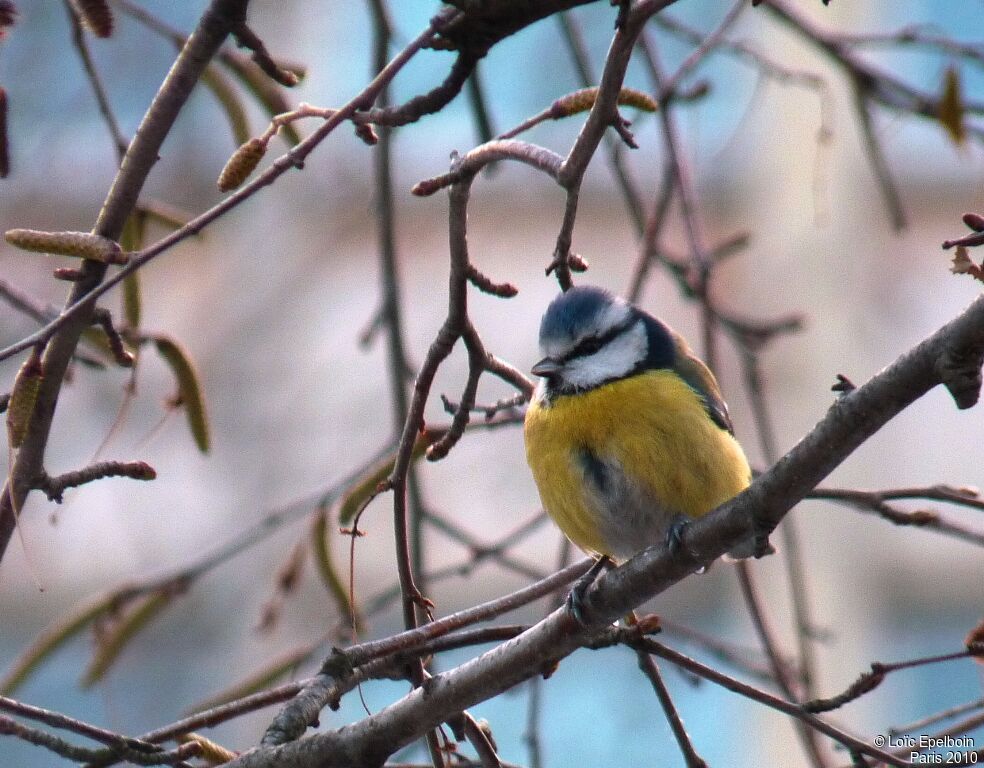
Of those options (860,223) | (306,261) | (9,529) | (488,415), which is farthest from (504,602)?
(860,223)

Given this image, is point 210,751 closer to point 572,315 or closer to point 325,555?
point 325,555

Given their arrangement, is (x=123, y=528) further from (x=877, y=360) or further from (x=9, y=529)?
(x=9, y=529)

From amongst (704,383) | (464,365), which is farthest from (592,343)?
(464,365)

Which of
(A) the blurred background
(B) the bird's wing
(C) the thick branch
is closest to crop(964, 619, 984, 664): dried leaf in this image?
(C) the thick branch

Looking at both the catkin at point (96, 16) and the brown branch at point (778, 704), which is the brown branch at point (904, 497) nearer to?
the brown branch at point (778, 704)

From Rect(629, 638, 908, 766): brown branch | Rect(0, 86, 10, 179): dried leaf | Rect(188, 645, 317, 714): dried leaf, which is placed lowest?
Rect(629, 638, 908, 766): brown branch

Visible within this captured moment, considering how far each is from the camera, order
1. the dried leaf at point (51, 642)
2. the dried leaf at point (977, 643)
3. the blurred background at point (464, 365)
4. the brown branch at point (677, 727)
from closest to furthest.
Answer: the dried leaf at point (977, 643) → the brown branch at point (677, 727) → the dried leaf at point (51, 642) → the blurred background at point (464, 365)

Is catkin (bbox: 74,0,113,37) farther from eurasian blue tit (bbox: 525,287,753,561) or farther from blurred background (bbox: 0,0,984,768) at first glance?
blurred background (bbox: 0,0,984,768)

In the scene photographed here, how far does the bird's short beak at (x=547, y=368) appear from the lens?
7.01 ft

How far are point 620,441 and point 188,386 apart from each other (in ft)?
2.28

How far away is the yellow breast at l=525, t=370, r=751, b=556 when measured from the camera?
1.92 m

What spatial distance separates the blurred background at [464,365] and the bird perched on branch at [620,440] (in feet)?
10.5

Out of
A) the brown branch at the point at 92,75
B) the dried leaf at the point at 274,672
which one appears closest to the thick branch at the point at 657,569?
the dried leaf at the point at 274,672

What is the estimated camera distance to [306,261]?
21.2 feet
